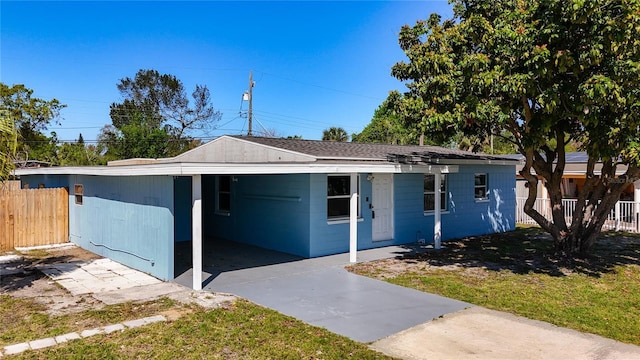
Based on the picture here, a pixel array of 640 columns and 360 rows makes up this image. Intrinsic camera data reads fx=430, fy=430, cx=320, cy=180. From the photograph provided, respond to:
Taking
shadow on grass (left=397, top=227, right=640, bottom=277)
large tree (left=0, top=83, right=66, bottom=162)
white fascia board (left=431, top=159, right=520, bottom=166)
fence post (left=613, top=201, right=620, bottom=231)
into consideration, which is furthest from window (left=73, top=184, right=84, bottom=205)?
large tree (left=0, top=83, right=66, bottom=162)

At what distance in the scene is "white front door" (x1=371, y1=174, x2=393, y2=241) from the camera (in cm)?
1181

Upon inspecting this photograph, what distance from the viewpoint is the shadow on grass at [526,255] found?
9516 millimetres

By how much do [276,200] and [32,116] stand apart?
2788 centimetres

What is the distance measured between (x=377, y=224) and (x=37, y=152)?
3129 cm

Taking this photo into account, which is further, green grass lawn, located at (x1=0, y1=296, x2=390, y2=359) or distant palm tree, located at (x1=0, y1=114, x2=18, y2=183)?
distant palm tree, located at (x1=0, y1=114, x2=18, y2=183)

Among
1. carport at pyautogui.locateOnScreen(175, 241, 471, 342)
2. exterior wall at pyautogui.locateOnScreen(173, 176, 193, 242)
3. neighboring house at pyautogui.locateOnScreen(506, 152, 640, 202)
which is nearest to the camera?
carport at pyautogui.locateOnScreen(175, 241, 471, 342)

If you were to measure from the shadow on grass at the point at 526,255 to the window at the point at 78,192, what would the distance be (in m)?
8.91

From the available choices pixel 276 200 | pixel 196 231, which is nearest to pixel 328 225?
pixel 276 200

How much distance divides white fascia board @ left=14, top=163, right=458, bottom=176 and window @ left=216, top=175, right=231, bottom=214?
12.7 feet

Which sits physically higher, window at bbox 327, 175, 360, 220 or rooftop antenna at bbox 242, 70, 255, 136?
rooftop antenna at bbox 242, 70, 255, 136

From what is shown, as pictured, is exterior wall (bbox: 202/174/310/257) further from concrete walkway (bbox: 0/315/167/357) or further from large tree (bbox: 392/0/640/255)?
concrete walkway (bbox: 0/315/167/357)

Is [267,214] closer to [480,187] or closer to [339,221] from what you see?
[339,221]

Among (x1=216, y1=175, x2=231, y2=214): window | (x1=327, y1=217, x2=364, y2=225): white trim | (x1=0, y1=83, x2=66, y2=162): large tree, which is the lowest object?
(x1=327, y1=217, x2=364, y2=225): white trim

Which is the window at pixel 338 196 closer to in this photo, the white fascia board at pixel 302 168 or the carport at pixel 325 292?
the carport at pixel 325 292
